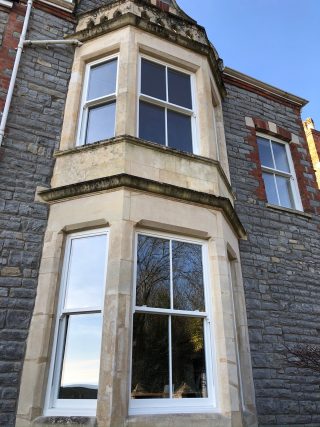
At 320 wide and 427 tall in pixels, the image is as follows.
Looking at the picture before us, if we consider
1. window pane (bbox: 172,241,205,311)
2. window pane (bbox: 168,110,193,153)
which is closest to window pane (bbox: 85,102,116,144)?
window pane (bbox: 168,110,193,153)

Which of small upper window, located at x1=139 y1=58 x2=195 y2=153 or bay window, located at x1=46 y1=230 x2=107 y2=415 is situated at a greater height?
small upper window, located at x1=139 y1=58 x2=195 y2=153

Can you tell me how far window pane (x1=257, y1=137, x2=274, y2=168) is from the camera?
8125 millimetres

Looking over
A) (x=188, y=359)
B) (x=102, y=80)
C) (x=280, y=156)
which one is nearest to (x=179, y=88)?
(x=102, y=80)

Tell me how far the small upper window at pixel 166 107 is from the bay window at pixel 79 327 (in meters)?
2.08

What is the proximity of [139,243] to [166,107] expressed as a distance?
266 cm

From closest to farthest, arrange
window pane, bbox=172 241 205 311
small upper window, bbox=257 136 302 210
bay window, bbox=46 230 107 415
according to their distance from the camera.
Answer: bay window, bbox=46 230 107 415 → window pane, bbox=172 241 205 311 → small upper window, bbox=257 136 302 210

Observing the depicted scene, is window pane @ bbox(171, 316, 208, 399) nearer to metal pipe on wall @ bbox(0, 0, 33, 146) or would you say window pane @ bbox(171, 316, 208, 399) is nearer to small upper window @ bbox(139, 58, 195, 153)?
small upper window @ bbox(139, 58, 195, 153)

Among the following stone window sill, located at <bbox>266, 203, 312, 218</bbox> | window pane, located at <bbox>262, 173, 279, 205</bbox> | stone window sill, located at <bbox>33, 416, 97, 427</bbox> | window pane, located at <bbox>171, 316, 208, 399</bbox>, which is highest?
window pane, located at <bbox>262, 173, 279, 205</bbox>

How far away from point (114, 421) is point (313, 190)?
21.3 ft

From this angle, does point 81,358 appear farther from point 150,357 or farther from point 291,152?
point 291,152

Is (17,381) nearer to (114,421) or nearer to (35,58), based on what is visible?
(114,421)

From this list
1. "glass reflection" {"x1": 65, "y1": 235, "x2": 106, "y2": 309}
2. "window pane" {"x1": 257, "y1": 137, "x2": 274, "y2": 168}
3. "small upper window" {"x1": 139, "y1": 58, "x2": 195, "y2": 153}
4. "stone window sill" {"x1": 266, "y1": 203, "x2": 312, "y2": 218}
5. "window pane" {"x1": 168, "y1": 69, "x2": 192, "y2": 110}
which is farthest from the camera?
"window pane" {"x1": 257, "y1": 137, "x2": 274, "y2": 168}

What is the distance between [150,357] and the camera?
4.26m

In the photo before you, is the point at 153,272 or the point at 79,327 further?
the point at 153,272
